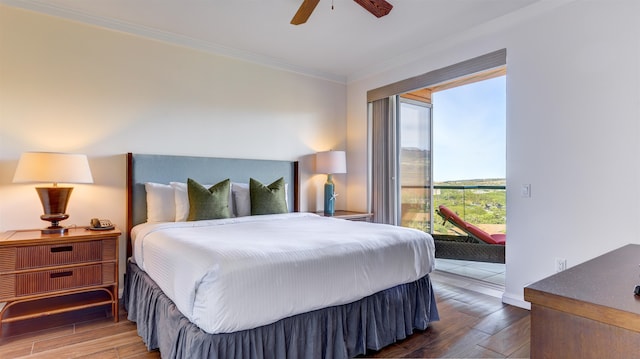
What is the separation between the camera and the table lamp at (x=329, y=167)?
4.36m

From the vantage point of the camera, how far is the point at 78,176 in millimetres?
2680

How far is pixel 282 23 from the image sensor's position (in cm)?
327

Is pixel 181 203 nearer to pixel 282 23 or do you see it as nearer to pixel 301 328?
pixel 301 328

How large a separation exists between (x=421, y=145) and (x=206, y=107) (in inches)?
119

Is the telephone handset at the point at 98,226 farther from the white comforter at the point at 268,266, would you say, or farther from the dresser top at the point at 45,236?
the white comforter at the point at 268,266

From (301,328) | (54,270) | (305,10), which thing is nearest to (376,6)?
(305,10)

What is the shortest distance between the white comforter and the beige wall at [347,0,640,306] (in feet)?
3.68

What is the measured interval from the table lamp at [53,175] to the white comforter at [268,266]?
0.65 metres

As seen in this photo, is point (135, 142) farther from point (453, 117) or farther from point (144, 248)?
point (453, 117)

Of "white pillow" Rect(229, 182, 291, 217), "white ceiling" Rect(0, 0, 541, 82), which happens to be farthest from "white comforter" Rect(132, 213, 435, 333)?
"white ceiling" Rect(0, 0, 541, 82)

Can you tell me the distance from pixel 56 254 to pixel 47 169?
0.64 meters

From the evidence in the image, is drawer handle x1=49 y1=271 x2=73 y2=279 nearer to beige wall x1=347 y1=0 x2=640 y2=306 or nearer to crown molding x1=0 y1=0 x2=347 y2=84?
crown molding x1=0 y1=0 x2=347 y2=84

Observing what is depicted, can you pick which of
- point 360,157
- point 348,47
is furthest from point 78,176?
point 360,157

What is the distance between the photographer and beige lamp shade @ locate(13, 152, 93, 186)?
2.52 metres
